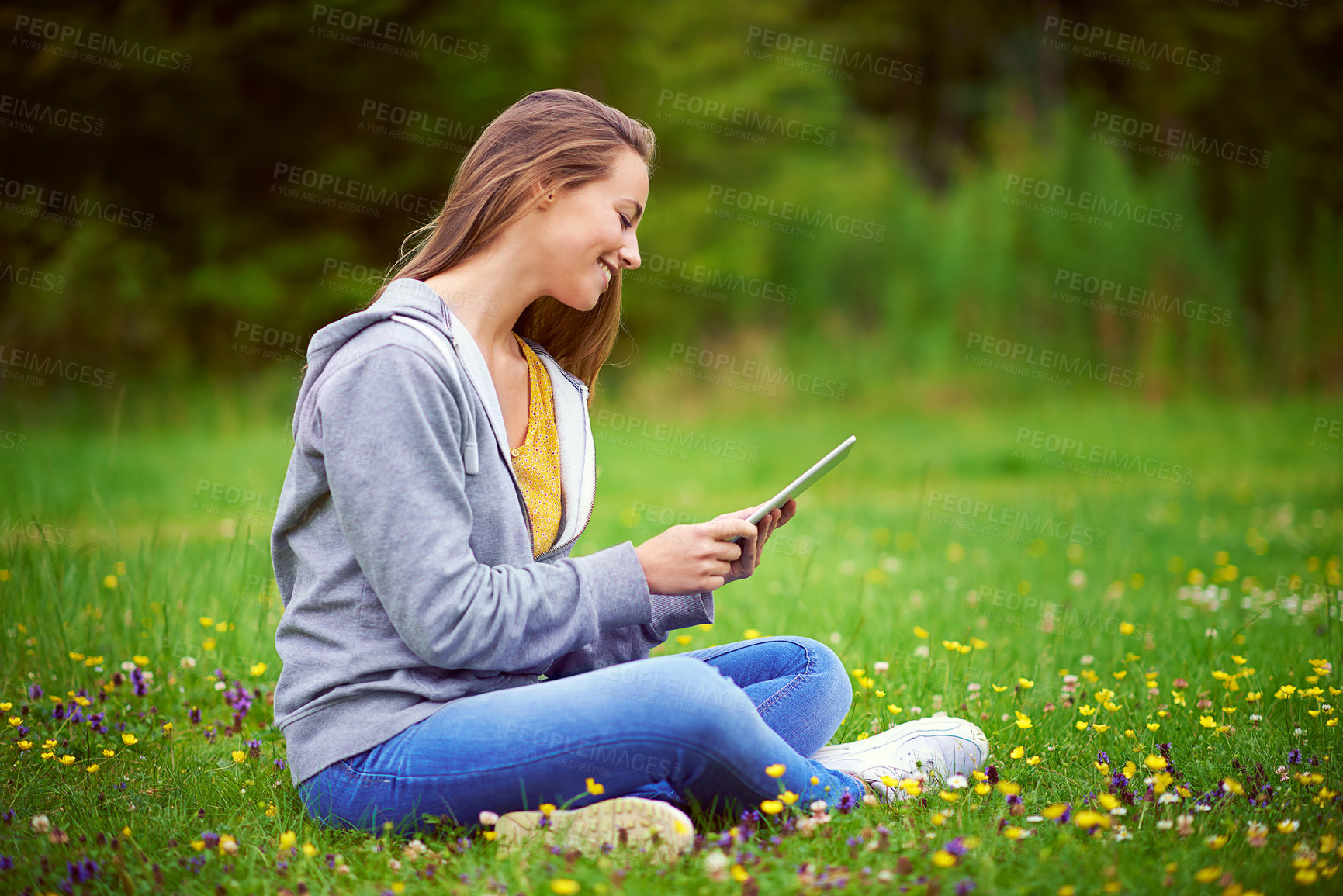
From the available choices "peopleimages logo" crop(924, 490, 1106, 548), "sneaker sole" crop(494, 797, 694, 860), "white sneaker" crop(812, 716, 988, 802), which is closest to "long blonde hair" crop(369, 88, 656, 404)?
"sneaker sole" crop(494, 797, 694, 860)

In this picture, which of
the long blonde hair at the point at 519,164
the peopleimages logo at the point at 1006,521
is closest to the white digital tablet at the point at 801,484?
the long blonde hair at the point at 519,164

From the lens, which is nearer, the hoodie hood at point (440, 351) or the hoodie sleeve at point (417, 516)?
the hoodie sleeve at point (417, 516)

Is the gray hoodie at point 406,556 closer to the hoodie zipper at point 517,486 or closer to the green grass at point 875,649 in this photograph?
the hoodie zipper at point 517,486

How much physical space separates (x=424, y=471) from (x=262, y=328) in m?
11.4

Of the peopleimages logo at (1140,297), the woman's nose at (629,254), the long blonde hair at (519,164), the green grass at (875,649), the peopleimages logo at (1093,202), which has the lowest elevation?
the green grass at (875,649)

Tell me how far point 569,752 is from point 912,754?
2.87 feet

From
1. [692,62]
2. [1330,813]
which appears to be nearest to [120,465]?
[1330,813]

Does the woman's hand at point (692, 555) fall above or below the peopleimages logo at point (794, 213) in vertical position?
below

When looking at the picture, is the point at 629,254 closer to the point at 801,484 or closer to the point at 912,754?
the point at 801,484

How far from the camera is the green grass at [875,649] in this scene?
2006 millimetres

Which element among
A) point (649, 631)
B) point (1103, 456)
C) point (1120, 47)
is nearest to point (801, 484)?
point (649, 631)

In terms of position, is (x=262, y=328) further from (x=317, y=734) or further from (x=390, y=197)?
(x=317, y=734)

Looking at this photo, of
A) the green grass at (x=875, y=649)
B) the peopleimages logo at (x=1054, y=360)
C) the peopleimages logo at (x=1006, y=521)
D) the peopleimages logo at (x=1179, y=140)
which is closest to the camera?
the green grass at (x=875, y=649)

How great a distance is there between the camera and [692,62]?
12867 mm
